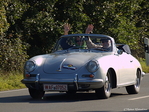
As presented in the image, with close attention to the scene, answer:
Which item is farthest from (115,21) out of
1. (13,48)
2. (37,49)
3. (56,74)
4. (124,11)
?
(56,74)

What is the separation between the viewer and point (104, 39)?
1142cm

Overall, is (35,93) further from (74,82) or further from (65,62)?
(74,82)

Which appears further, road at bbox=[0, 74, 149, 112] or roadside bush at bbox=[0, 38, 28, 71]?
roadside bush at bbox=[0, 38, 28, 71]

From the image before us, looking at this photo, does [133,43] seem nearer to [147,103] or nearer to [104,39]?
[104,39]

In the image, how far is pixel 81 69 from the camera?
9.82 meters

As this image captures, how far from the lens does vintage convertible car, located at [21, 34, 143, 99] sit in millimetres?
9773

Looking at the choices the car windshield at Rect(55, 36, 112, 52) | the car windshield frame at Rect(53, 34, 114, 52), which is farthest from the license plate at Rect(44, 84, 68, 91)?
the car windshield at Rect(55, 36, 112, 52)

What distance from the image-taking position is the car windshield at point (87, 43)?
37.1 feet

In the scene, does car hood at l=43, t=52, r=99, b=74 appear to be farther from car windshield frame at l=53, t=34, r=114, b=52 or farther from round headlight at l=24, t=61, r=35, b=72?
car windshield frame at l=53, t=34, r=114, b=52

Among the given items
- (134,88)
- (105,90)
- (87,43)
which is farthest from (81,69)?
(134,88)

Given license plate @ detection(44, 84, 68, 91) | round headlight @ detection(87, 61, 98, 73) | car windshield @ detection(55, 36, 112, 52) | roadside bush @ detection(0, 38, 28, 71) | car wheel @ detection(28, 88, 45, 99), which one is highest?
car windshield @ detection(55, 36, 112, 52)

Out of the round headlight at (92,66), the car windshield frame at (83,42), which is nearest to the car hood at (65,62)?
the round headlight at (92,66)

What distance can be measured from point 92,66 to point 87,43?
1619mm

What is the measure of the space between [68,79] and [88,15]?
48.4 feet
